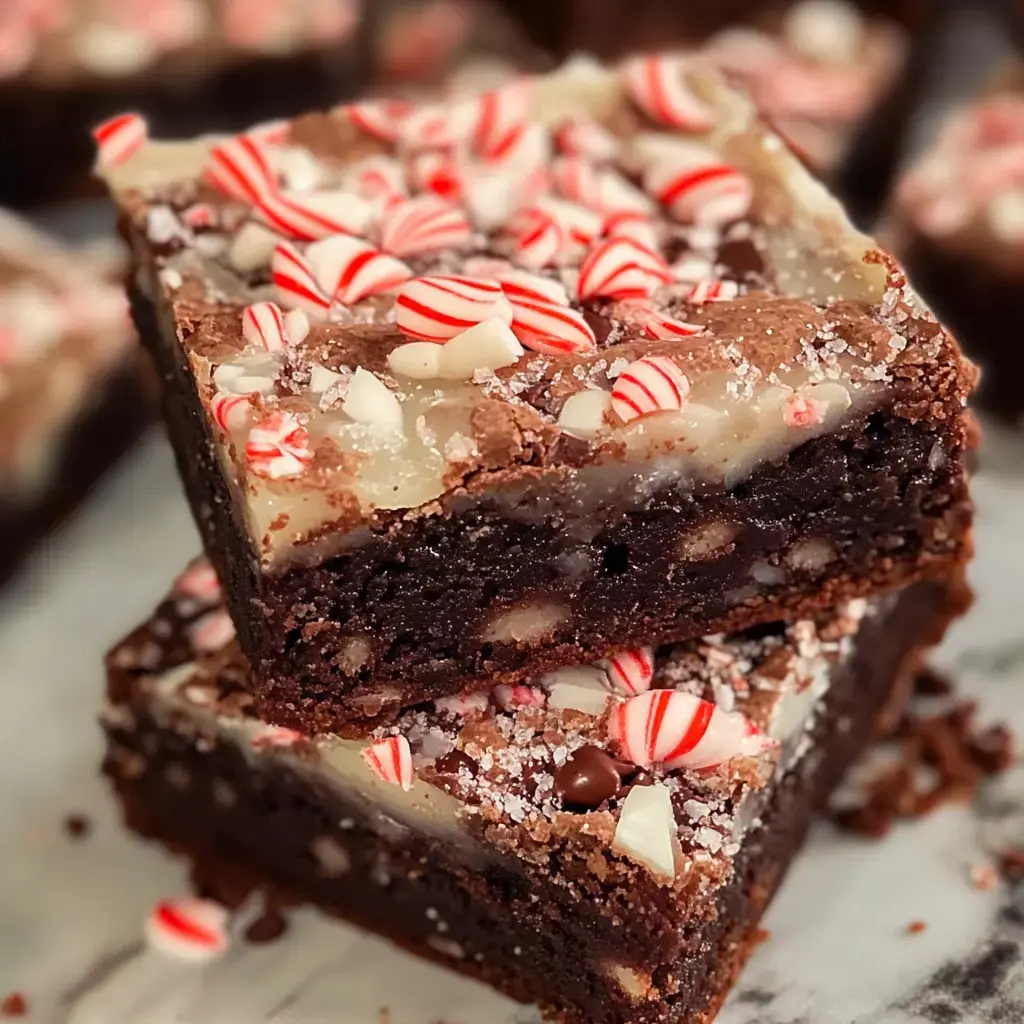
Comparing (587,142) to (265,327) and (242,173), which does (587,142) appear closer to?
(242,173)

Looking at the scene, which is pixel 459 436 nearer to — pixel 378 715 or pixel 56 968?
pixel 378 715

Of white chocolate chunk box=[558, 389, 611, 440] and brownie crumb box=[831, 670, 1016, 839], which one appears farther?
brownie crumb box=[831, 670, 1016, 839]

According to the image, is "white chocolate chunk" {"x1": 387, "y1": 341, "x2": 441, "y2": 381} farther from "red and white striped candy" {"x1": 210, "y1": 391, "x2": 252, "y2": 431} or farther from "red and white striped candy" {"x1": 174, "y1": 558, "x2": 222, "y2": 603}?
"red and white striped candy" {"x1": 174, "y1": 558, "x2": 222, "y2": 603}

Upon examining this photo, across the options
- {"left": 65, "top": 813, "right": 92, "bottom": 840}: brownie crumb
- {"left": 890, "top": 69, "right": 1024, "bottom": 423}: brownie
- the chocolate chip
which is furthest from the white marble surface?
{"left": 890, "top": 69, "right": 1024, "bottom": 423}: brownie

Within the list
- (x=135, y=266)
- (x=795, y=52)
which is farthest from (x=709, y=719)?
(x=795, y=52)

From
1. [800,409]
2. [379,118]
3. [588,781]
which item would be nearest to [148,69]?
[379,118]

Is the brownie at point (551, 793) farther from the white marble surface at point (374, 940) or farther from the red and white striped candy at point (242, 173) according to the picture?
the red and white striped candy at point (242, 173)
